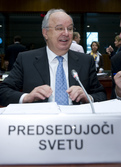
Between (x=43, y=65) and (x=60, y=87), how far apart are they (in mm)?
254

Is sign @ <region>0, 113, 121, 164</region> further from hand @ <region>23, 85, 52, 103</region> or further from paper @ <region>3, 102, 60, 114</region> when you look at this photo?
hand @ <region>23, 85, 52, 103</region>

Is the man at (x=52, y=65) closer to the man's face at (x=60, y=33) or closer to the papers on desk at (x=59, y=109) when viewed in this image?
the man's face at (x=60, y=33)

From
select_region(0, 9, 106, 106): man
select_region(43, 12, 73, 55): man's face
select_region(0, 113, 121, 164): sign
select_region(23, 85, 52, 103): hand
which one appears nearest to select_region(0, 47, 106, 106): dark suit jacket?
select_region(0, 9, 106, 106): man

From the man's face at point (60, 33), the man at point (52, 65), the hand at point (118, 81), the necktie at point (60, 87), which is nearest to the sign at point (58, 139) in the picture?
the hand at point (118, 81)

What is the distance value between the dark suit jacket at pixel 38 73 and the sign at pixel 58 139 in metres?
1.04

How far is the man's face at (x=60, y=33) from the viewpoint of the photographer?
1.99 metres

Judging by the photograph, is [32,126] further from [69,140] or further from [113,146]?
[113,146]

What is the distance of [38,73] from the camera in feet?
6.58

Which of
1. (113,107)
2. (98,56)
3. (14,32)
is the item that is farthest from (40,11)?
(113,107)

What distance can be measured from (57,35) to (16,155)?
1.28m

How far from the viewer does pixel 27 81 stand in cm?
201

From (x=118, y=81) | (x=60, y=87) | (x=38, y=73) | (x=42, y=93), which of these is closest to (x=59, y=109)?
(x=42, y=93)

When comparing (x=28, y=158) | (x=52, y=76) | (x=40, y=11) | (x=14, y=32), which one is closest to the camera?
(x=28, y=158)

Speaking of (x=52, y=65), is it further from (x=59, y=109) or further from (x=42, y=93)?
(x=59, y=109)
